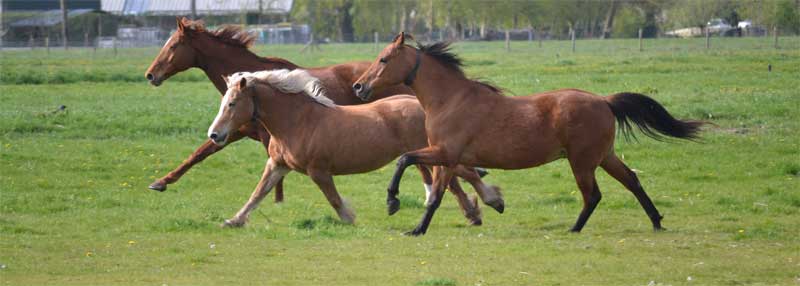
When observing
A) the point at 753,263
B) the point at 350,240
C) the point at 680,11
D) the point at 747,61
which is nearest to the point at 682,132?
the point at 753,263

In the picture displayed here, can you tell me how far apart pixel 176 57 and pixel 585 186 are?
18.6 feet

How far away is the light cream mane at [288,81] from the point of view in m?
12.6

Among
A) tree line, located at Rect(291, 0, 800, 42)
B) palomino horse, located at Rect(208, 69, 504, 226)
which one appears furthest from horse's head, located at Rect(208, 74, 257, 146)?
tree line, located at Rect(291, 0, 800, 42)

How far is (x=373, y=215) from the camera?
1379 cm

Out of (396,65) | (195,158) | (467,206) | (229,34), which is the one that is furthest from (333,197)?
(229,34)

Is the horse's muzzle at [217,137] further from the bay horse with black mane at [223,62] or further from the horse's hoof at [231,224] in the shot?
the bay horse with black mane at [223,62]

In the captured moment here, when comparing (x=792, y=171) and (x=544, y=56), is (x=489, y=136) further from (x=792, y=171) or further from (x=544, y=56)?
(x=544, y=56)

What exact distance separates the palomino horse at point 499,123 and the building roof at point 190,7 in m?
65.8

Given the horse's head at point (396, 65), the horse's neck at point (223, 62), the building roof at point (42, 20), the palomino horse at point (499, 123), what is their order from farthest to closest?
the building roof at point (42, 20) → the horse's neck at point (223, 62) → the horse's head at point (396, 65) → the palomino horse at point (499, 123)

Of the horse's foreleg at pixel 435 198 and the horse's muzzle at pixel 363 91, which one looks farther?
the horse's muzzle at pixel 363 91

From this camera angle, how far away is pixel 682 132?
12516 mm

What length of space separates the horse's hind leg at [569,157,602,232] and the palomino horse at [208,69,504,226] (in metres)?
1.17

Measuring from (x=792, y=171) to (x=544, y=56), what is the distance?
31.6 m

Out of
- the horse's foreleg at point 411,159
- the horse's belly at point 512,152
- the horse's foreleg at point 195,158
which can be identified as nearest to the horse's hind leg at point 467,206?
the horse's belly at point 512,152
